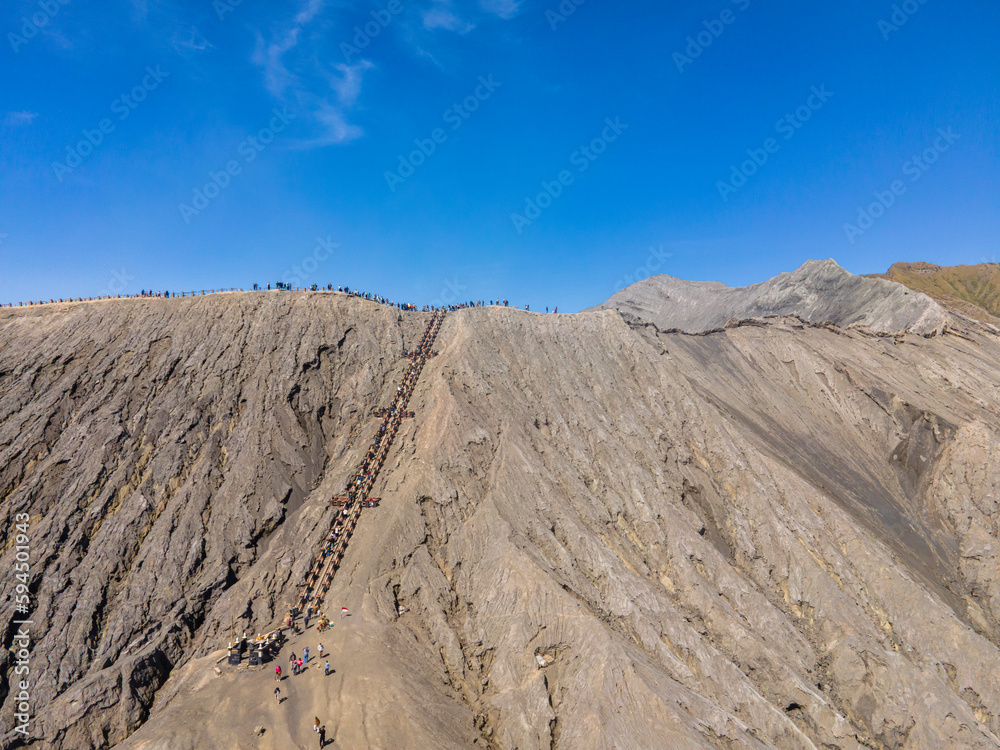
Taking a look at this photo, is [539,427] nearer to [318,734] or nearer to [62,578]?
[318,734]

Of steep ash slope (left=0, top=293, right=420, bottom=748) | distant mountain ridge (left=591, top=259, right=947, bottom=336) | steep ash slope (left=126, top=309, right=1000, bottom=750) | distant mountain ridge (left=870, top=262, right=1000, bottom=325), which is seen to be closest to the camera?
steep ash slope (left=126, top=309, right=1000, bottom=750)

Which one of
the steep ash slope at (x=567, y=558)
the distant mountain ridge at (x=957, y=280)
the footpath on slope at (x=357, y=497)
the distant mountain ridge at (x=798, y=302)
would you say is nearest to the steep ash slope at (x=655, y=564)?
the steep ash slope at (x=567, y=558)

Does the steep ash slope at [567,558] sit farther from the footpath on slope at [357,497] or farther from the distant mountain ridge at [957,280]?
the distant mountain ridge at [957,280]

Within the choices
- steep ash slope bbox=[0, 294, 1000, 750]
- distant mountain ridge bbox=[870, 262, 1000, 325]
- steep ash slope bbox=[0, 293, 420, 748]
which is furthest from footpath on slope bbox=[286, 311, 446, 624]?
distant mountain ridge bbox=[870, 262, 1000, 325]

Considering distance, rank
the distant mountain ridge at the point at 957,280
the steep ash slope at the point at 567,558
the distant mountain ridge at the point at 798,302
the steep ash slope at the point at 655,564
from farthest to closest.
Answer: the distant mountain ridge at the point at 957,280, the distant mountain ridge at the point at 798,302, the steep ash slope at the point at 655,564, the steep ash slope at the point at 567,558

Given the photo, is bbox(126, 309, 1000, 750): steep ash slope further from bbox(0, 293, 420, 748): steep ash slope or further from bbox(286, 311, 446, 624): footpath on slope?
bbox(0, 293, 420, 748): steep ash slope

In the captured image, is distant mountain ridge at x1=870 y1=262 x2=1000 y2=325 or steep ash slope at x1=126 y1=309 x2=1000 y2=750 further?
distant mountain ridge at x1=870 y1=262 x2=1000 y2=325
